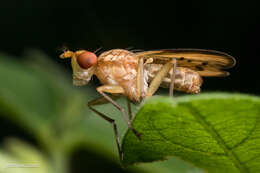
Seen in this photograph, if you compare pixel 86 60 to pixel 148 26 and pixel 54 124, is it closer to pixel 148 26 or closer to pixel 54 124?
pixel 54 124

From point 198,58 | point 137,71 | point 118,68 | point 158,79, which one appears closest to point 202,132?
point 198,58

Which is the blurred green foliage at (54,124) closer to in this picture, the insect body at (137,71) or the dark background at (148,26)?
the insect body at (137,71)

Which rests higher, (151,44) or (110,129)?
(151,44)

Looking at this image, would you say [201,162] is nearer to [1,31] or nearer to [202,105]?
[202,105]

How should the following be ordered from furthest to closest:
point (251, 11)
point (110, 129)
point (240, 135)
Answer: point (251, 11) < point (110, 129) < point (240, 135)

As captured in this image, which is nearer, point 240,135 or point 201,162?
point 240,135

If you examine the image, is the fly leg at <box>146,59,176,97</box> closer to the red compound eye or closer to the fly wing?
the fly wing

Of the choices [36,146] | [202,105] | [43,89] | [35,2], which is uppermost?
[35,2]

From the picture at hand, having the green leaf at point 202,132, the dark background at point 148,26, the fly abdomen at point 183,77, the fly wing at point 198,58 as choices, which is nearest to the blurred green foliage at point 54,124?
the fly abdomen at point 183,77

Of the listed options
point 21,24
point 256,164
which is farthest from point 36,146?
point 21,24
